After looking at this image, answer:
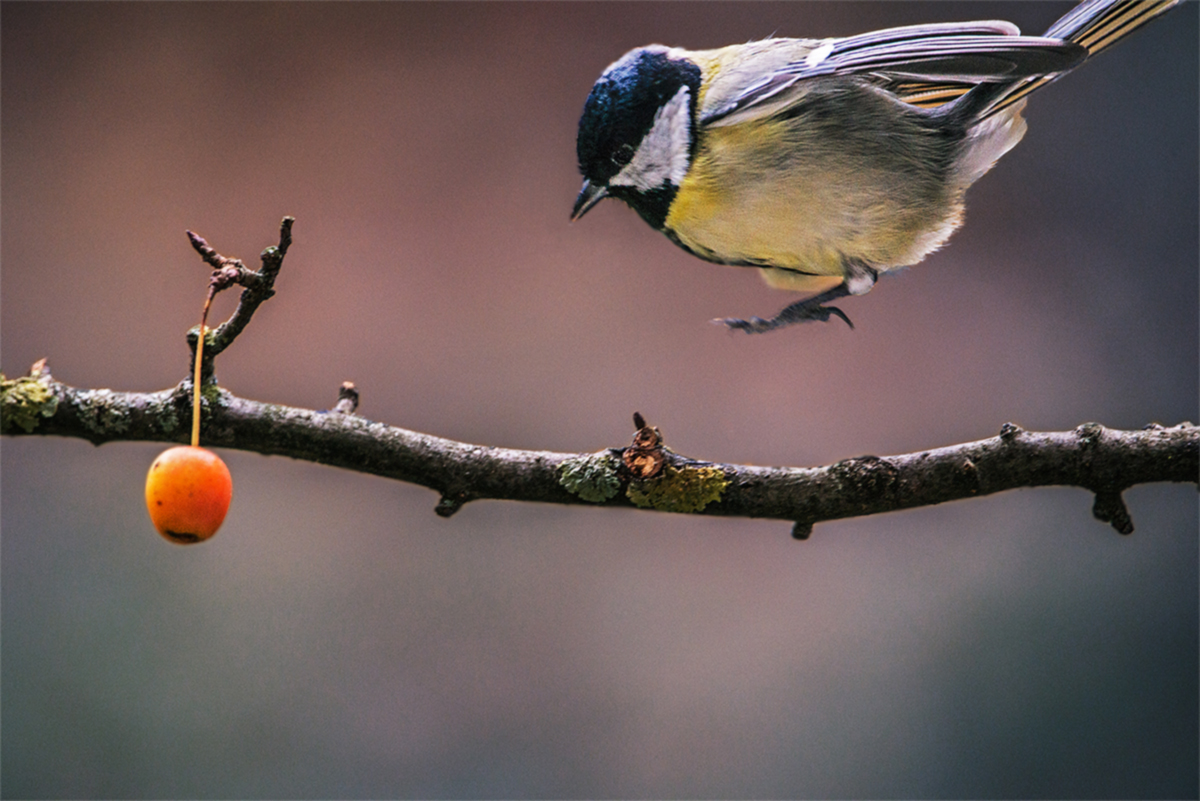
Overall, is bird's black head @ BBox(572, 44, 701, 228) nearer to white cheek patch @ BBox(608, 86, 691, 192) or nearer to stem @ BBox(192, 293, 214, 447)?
white cheek patch @ BBox(608, 86, 691, 192)

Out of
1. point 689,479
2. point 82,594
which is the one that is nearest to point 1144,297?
point 689,479

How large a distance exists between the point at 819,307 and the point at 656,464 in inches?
8.1

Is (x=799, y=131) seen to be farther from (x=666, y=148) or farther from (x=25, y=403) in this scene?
(x=25, y=403)

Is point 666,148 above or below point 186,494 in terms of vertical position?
above

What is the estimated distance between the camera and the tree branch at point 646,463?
688mm

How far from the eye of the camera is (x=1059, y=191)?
1.49 m

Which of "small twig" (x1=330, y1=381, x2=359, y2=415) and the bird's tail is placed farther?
"small twig" (x1=330, y1=381, x2=359, y2=415)

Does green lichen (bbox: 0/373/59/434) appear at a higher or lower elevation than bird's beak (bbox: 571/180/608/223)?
lower

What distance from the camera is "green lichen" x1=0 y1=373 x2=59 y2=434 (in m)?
0.71

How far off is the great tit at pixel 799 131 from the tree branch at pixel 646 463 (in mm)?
184

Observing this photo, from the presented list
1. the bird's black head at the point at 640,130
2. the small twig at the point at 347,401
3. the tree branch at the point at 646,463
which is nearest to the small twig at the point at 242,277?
the tree branch at the point at 646,463

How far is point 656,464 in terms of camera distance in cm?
68

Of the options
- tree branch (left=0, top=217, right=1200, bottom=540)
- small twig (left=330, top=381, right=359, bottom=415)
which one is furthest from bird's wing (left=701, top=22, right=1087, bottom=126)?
small twig (left=330, top=381, right=359, bottom=415)

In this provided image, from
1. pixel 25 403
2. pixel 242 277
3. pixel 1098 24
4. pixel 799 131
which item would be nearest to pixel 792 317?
pixel 799 131
